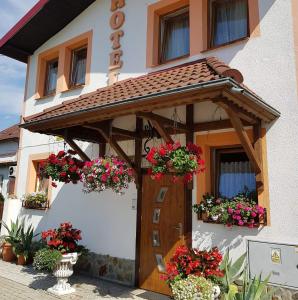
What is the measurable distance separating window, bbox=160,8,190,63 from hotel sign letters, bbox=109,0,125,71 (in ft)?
3.38

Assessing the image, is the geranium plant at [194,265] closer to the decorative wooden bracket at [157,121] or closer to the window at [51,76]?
the decorative wooden bracket at [157,121]

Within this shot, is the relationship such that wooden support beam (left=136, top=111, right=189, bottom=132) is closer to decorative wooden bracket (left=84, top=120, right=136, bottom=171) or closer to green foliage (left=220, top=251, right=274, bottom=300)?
decorative wooden bracket (left=84, top=120, right=136, bottom=171)

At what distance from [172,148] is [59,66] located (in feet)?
19.3

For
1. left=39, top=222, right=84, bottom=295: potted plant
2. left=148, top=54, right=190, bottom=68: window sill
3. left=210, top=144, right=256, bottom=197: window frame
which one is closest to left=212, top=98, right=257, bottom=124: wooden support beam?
left=210, top=144, right=256, bottom=197: window frame

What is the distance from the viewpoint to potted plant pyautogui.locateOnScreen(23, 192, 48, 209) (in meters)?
8.97

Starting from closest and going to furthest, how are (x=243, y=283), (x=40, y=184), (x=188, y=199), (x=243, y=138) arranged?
1. (x=243, y=138)
2. (x=243, y=283)
3. (x=188, y=199)
4. (x=40, y=184)

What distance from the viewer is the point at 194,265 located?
15.2 ft

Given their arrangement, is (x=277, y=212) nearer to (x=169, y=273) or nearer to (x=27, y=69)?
(x=169, y=273)

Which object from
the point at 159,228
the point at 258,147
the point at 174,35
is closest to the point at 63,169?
the point at 159,228

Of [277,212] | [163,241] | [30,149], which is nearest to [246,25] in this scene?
[277,212]

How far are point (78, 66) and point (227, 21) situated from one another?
450cm

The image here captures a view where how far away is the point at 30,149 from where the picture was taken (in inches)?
385

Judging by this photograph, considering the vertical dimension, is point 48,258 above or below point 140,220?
below

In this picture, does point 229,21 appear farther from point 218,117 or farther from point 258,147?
point 258,147
